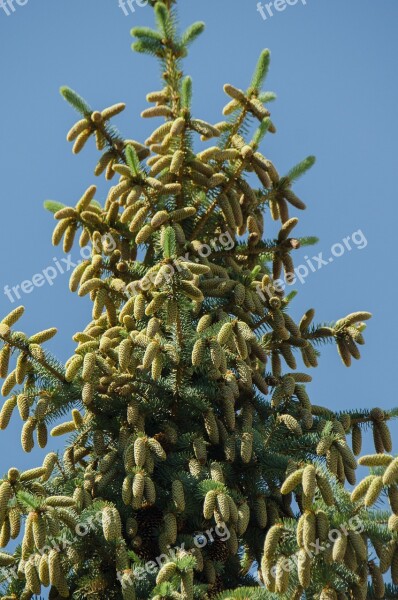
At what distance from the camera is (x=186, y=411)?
730 centimetres

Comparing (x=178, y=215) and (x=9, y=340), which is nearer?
(x=9, y=340)

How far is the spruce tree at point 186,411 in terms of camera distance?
18.8 feet

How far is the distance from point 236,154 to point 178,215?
0.86m

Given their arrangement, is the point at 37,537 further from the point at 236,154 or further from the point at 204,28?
the point at 204,28

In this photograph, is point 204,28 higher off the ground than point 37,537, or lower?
higher

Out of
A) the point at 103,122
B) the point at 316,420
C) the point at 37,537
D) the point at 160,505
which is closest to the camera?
the point at 37,537

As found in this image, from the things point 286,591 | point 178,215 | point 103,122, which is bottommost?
point 286,591

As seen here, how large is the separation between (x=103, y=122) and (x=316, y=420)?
3.21 m

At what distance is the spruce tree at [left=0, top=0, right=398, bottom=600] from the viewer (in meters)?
5.73

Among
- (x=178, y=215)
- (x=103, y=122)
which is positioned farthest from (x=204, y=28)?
(x=178, y=215)

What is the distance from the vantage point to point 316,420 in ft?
25.0

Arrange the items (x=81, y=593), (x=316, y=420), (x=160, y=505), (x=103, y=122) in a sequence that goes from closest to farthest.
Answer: (x=81, y=593), (x=160, y=505), (x=316, y=420), (x=103, y=122)

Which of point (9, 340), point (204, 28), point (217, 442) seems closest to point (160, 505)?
point (217, 442)

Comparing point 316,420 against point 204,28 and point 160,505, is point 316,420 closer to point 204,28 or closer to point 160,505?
point 160,505
